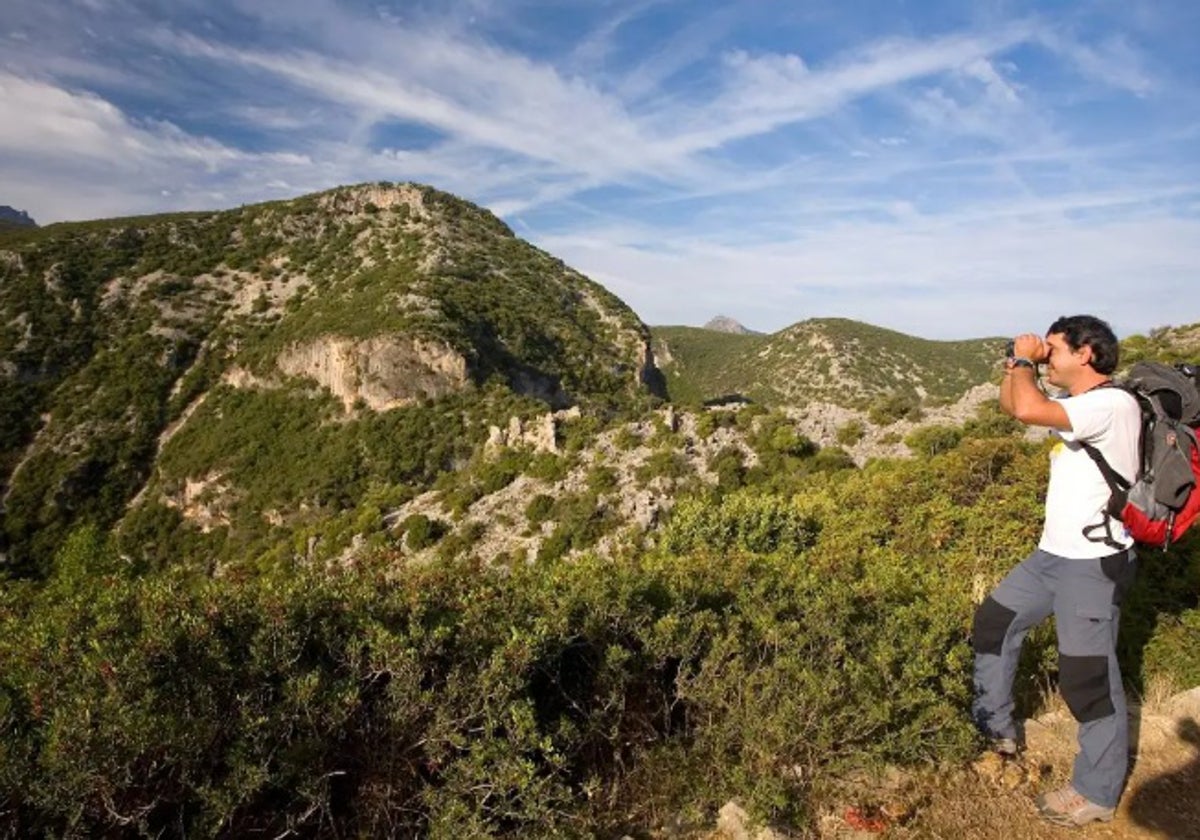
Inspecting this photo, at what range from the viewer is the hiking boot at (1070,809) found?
10.9 ft

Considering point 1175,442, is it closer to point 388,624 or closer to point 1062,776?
point 1062,776

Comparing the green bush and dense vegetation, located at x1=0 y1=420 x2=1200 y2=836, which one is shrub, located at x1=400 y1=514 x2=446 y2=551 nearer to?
the green bush

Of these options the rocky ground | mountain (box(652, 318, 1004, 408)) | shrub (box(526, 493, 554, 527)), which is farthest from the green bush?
mountain (box(652, 318, 1004, 408))

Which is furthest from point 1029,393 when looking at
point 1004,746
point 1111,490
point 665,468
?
point 665,468

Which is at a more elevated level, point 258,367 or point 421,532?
point 258,367

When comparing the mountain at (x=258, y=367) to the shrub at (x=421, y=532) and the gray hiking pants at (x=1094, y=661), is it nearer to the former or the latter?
the shrub at (x=421, y=532)

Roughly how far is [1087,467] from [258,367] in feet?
203

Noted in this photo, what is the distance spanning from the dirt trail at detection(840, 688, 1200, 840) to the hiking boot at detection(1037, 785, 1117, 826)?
0.15 feet

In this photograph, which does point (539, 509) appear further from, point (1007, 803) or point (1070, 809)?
point (1070, 809)

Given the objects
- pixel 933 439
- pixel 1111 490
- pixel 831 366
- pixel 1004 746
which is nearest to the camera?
pixel 1111 490

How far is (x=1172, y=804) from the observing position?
3.57 metres

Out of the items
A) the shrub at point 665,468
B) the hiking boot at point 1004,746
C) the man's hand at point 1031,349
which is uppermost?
the man's hand at point 1031,349

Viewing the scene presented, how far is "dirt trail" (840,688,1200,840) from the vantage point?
3340mm

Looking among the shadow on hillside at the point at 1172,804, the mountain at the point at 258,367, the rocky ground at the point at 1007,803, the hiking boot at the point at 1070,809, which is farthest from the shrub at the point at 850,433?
the hiking boot at the point at 1070,809
